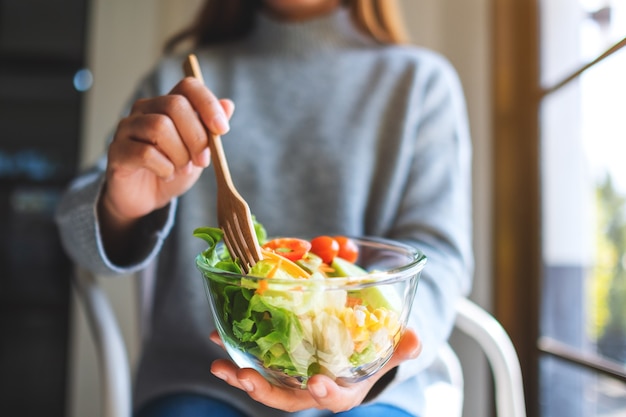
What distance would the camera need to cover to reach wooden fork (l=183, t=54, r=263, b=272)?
41 cm

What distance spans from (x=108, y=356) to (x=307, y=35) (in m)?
0.70

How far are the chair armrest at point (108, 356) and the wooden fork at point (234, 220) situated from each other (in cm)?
34

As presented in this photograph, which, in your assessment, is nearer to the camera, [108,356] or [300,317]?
[300,317]

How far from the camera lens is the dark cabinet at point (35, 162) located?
1580mm

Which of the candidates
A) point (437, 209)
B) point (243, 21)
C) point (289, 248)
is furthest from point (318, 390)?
point (243, 21)

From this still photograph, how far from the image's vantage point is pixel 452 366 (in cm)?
72

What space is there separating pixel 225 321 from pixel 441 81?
2.28ft

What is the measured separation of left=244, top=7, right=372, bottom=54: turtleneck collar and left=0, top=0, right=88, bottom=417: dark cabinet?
3.05 ft

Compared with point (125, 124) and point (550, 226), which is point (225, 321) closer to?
point (125, 124)

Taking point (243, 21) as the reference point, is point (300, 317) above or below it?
below

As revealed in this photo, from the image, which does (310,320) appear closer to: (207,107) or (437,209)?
(207,107)

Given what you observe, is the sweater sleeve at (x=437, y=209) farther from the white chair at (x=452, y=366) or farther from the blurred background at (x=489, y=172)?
the blurred background at (x=489, y=172)

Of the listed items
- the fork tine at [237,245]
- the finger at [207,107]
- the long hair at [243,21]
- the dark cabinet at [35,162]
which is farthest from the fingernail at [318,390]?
the dark cabinet at [35,162]

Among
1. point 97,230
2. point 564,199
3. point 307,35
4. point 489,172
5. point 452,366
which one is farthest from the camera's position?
point 489,172
